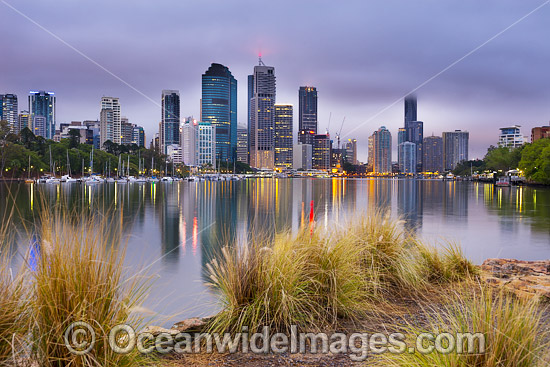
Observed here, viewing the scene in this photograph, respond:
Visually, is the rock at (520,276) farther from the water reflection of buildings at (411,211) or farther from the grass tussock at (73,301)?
the grass tussock at (73,301)

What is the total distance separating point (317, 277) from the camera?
619 cm

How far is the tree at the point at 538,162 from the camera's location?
75.7 m

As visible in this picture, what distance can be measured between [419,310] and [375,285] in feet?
2.46

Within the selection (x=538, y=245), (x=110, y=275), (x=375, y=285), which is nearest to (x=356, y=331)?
(x=375, y=285)

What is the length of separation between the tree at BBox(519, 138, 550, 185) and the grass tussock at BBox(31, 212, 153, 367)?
87.0m

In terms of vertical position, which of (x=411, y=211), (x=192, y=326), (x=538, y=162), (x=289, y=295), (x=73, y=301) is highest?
(x=538, y=162)

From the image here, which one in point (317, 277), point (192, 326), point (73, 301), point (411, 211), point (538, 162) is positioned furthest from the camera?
point (538, 162)

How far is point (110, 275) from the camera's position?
13.0ft

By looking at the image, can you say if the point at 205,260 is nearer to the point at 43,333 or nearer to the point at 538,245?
the point at 43,333

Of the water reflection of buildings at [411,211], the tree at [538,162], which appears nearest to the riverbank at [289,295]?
the water reflection of buildings at [411,211]

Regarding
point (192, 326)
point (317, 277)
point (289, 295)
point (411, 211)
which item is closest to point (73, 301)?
point (192, 326)

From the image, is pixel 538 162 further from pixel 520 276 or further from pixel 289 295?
pixel 289 295

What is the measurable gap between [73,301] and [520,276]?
8.04m

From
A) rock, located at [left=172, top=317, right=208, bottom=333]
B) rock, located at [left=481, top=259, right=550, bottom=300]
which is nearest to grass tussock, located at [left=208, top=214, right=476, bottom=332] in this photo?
rock, located at [left=172, top=317, right=208, bottom=333]
